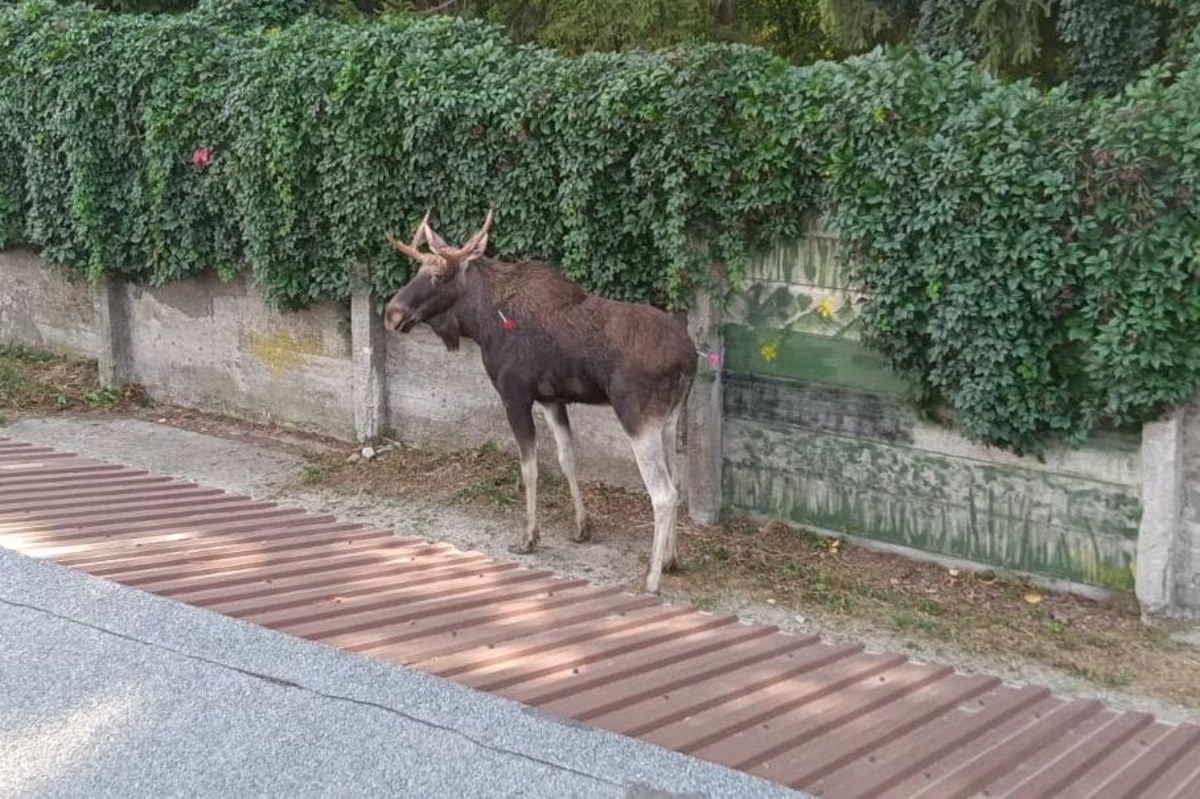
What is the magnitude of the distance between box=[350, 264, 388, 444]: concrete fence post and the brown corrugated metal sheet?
154 inches

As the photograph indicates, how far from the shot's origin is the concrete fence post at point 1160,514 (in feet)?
25.4

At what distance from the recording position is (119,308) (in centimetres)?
1418

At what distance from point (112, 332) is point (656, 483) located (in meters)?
7.77

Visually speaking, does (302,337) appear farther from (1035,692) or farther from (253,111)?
(1035,692)

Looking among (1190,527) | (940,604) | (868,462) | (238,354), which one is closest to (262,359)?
(238,354)

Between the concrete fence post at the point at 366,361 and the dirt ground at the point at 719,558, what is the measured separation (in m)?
0.34

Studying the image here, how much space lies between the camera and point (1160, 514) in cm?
782

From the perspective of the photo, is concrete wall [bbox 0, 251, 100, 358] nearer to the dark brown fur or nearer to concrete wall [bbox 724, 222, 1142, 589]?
the dark brown fur

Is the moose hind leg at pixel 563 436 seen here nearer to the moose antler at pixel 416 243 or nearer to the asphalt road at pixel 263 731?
the moose antler at pixel 416 243

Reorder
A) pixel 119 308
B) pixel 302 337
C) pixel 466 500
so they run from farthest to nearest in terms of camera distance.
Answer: pixel 119 308 < pixel 302 337 < pixel 466 500

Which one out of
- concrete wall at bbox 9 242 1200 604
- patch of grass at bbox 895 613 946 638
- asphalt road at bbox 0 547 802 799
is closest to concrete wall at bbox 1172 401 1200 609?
concrete wall at bbox 9 242 1200 604

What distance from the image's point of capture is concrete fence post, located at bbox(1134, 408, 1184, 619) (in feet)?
25.4

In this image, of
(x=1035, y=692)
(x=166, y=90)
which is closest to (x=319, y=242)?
(x=166, y=90)

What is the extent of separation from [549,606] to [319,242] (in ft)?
19.8
